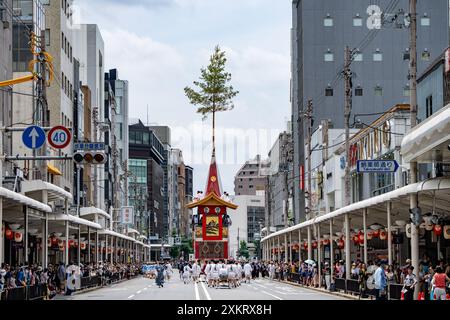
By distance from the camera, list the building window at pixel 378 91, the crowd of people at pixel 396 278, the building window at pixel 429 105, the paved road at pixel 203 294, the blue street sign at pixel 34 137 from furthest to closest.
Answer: the building window at pixel 378 91 → the building window at pixel 429 105 → the paved road at pixel 203 294 → the blue street sign at pixel 34 137 → the crowd of people at pixel 396 278

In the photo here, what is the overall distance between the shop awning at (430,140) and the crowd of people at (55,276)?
1389 centimetres

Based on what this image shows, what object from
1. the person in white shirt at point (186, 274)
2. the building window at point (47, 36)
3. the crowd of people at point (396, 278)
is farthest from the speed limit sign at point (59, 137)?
the building window at point (47, 36)

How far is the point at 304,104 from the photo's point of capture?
10750cm

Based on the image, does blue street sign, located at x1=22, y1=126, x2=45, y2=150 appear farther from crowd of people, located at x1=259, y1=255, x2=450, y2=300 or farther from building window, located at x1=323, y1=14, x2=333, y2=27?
building window, located at x1=323, y1=14, x2=333, y2=27

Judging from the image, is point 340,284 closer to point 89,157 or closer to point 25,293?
point 25,293

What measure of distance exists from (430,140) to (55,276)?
2668 centimetres

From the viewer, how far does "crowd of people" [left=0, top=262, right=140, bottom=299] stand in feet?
109

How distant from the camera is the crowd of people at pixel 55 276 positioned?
33369 mm

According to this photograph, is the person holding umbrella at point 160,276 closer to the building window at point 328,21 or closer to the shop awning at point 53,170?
the shop awning at point 53,170

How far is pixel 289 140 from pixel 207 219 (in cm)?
5114

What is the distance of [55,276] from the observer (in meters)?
47.8

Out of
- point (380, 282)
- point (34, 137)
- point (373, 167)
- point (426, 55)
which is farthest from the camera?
point (426, 55)

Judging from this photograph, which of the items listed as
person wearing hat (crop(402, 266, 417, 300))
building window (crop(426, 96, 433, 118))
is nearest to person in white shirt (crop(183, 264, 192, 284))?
building window (crop(426, 96, 433, 118))

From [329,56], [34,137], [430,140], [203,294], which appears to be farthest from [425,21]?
[34,137]
